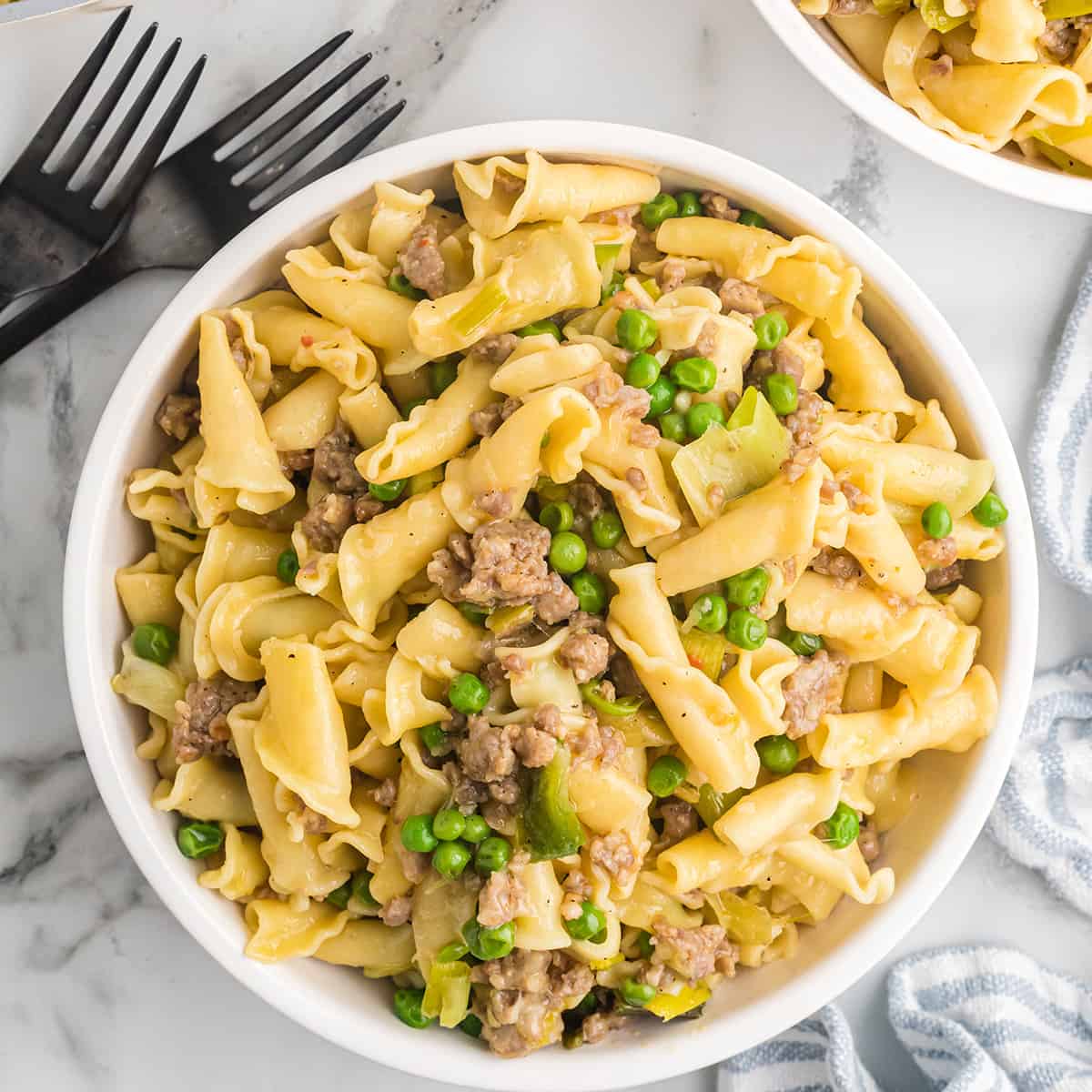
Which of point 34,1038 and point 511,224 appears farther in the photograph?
point 34,1038

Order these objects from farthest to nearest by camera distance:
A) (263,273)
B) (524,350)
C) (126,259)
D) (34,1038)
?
(34,1038) → (126,259) → (263,273) → (524,350)

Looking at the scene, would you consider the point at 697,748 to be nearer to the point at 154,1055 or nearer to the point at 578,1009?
the point at 578,1009

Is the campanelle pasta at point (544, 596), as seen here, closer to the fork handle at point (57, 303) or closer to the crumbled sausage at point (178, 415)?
the crumbled sausage at point (178, 415)

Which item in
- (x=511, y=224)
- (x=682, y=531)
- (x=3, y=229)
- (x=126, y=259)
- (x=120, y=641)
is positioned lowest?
(x=682, y=531)

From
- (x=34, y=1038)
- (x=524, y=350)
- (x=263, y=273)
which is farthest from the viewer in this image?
(x=34, y=1038)

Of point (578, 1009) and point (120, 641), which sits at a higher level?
point (120, 641)

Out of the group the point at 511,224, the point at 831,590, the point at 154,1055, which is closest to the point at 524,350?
the point at 511,224

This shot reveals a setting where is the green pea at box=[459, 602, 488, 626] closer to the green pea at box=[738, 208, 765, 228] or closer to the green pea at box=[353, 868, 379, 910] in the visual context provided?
the green pea at box=[353, 868, 379, 910]

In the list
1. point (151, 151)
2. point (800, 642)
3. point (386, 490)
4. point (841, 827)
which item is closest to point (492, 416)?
point (386, 490)
